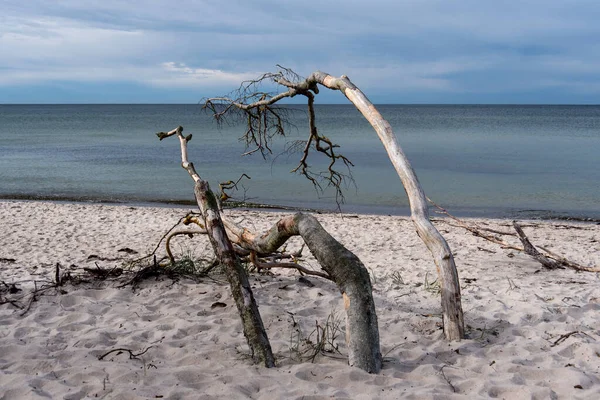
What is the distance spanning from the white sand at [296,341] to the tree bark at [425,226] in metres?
0.24

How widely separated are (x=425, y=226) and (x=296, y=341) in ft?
4.98

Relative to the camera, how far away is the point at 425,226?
15.5 feet

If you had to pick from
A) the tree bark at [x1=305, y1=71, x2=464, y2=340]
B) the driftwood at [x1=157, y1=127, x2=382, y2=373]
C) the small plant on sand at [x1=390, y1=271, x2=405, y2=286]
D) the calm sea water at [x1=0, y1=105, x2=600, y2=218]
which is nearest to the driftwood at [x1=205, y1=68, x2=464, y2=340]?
the tree bark at [x1=305, y1=71, x2=464, y2=340]

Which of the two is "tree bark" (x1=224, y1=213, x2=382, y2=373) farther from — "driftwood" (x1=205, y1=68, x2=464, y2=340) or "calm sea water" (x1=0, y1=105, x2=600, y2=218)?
"calm sea water" (x1=0, y1=105, x2=600, y2=218)

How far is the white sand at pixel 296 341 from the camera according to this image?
3.59 m

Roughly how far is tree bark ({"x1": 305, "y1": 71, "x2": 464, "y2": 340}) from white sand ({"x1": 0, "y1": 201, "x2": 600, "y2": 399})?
0.24m

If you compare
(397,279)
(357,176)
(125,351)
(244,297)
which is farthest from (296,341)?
(357,176)

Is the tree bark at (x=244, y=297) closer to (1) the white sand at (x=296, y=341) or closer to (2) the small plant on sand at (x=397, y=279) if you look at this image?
(1) the white sand at (x=296, y=341)

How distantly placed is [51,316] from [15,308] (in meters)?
0.47

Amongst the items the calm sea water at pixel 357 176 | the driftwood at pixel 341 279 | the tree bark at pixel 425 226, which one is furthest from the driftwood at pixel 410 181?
the calm sea water at pixel 357 176

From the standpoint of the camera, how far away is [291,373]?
3.79m

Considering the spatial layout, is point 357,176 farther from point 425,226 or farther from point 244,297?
point 244,297

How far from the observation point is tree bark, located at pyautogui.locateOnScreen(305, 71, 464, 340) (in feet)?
14.9

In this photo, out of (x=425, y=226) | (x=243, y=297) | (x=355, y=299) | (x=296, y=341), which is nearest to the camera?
(x=355, y=299)
